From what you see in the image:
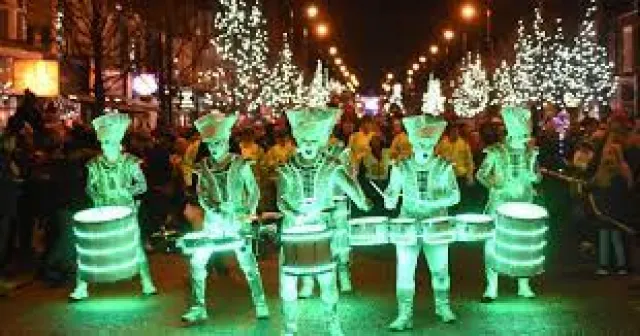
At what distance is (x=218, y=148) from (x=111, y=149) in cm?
221

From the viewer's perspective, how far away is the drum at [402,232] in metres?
11.5

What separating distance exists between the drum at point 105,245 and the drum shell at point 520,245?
4.26 m

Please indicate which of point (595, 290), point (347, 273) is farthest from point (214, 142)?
point (595, 290)

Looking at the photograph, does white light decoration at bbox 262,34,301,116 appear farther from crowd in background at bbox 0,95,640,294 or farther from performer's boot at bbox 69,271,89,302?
performer's boot at bbox 69,271,89,302

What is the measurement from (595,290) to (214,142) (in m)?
5.29

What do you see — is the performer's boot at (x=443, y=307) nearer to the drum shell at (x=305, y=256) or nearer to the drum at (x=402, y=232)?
the drum at (x=402, y=232)

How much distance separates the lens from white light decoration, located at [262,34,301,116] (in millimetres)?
49372

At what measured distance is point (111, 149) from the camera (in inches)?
529

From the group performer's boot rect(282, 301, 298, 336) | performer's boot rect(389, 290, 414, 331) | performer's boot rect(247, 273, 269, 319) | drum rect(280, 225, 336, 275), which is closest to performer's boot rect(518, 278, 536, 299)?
performer's boot rect(389, 290, 414, 331)

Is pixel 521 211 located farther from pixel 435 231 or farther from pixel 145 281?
pixel 145 281

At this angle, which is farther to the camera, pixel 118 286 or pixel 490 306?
pixel 118 286

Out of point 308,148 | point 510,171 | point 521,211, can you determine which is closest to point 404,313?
point 308,148

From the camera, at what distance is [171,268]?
54.9 feet

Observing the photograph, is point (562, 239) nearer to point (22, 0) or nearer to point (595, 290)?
point (595, 290)
